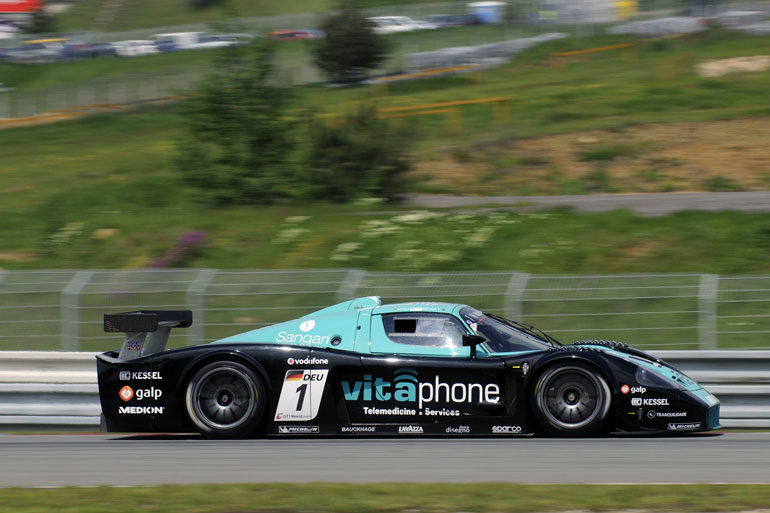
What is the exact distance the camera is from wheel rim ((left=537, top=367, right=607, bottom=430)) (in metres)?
8.59

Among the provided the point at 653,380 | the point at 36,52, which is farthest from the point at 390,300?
the point at 36,52

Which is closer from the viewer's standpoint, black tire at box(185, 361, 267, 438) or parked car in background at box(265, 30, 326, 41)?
black tire at box(185, 361, 267, 438)

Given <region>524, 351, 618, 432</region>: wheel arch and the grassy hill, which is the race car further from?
the grassy hill

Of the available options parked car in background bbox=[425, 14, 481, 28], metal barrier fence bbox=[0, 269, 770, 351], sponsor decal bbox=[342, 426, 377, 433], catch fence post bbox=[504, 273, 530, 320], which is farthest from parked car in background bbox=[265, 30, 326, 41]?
sponsor decal bbox=[342, 426, 377, 433]

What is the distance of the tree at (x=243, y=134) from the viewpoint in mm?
21312

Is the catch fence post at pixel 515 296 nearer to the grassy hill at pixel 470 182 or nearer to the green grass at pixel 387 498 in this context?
the grassy hill at pixel 470 182

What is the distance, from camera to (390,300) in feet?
39.2

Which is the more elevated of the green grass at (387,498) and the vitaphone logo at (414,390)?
the green grass at (387,498)

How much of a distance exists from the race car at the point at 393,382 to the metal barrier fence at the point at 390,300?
240 centimetres

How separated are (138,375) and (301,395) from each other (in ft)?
5.13

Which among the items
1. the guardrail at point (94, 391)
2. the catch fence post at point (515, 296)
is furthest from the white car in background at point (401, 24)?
the guardrail at point (94, 391)

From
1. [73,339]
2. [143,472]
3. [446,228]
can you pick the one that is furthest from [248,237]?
[143,472]

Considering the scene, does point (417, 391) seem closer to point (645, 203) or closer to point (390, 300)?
point (390, 300)

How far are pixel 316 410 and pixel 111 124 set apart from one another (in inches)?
1344
